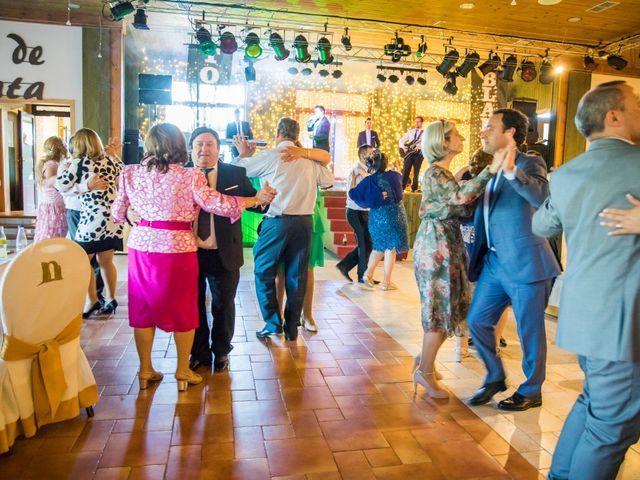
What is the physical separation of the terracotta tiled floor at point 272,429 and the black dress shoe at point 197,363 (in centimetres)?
14

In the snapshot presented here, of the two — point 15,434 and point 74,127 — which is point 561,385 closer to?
point 15,434

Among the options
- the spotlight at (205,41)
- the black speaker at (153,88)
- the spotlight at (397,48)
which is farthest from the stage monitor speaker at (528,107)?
the black speaker at (153,88)

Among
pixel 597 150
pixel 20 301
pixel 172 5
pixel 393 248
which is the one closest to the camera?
pixel 597 150

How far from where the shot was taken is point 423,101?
13.4 m

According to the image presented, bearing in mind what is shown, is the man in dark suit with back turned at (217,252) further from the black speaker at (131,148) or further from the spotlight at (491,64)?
the spotlight at (491,64)

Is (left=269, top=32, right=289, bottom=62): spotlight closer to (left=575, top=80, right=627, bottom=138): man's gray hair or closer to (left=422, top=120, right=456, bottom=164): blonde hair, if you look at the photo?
(left=422, top=120, right=456, bottom=164): blonde hair

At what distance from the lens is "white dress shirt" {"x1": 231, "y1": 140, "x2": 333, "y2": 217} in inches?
145

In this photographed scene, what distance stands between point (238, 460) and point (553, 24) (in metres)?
9.02

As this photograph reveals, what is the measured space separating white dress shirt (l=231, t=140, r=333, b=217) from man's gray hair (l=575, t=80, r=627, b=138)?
2201mm

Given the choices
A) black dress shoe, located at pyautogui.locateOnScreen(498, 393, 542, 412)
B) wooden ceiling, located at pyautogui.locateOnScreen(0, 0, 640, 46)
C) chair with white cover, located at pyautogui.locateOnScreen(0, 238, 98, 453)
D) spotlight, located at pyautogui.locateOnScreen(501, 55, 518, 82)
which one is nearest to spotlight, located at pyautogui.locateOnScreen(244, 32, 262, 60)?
wooden ceiling, located at pyautogui.locateOnScreen(0, 0, 640, 46)

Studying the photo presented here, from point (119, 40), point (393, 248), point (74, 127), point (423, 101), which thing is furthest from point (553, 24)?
point (74, 127)

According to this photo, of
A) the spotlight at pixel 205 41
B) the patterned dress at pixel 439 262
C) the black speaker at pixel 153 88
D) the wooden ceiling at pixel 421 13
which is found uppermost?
the wooden ceiling at pixel 421 13

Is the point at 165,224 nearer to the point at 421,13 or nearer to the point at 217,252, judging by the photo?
the point at 217,252

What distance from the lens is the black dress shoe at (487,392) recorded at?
2.88 metres
